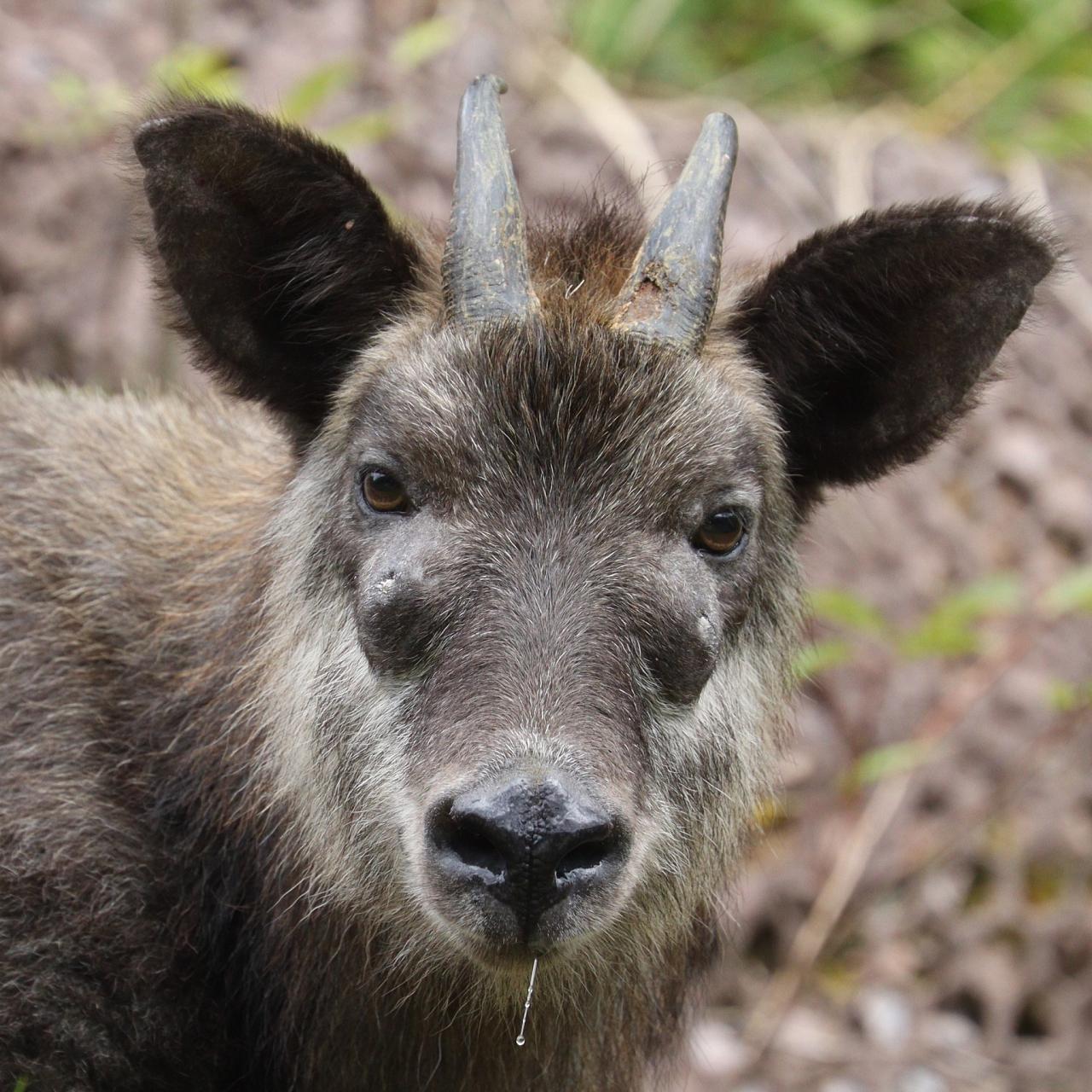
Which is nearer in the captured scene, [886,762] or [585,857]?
[585,857]

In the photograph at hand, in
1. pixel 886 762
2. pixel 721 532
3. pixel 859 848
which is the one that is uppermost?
pixel 721 532

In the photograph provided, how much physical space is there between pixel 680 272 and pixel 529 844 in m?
2.13

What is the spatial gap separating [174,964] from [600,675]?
217 cm

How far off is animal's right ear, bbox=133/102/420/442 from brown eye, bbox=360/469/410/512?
0.69 meters

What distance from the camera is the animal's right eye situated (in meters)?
5.36

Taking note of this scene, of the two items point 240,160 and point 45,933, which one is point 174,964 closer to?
point 45,933

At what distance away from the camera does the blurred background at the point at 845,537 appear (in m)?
9.26

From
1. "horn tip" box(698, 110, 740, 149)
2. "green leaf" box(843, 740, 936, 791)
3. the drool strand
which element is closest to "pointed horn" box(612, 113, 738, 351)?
"horn tip" box(698, 110, 740, 149)

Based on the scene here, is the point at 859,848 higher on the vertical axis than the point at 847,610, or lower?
lower

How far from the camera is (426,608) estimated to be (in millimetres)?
5090

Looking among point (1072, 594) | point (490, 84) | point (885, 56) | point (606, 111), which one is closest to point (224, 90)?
point (606, 111)

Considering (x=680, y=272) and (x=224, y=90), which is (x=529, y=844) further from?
(x=224, y=90)

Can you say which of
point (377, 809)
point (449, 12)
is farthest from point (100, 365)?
point (377, 809)

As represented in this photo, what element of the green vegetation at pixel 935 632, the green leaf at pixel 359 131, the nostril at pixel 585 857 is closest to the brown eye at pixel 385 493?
the nostril at pixel 585 857
